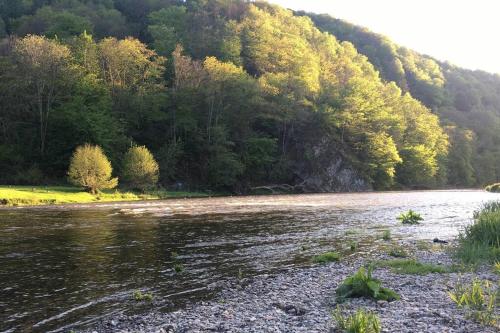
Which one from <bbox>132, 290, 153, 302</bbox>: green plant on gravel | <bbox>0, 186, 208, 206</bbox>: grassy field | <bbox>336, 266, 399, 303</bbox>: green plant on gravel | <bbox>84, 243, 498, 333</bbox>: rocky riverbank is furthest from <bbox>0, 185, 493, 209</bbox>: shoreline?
<bbox>336, 266, 399, 303</bbox>: green plant on gravel

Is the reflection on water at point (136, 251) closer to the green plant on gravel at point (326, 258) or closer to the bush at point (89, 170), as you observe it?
the green plant on gravel at point (326, 258)

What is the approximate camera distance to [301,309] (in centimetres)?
1338

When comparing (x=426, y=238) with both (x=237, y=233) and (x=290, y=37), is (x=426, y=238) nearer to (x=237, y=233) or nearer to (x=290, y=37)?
(x=237, y=233)

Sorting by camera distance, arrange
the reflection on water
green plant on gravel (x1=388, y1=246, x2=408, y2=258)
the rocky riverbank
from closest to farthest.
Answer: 1. the rocky riverbank
2. the reflection on water
3. green plant on gravel (x1=388, y1=246, x2=408, y2=258)

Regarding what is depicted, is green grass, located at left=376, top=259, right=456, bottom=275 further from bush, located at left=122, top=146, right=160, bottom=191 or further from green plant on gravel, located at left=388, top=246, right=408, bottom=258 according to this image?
bush, located at left=122, top=146, right=160, bottom=191

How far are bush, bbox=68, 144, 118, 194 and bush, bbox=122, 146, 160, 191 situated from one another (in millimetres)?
7057

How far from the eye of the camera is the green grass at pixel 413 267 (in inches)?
717

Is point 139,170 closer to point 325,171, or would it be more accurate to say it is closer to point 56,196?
point 56,196

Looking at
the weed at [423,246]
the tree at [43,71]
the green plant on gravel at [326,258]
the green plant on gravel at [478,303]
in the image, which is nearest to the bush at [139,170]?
the tree at [43,71]

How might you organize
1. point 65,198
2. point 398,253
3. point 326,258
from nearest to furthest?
1. point 326,258
2. point 398,253
3. point 65,198

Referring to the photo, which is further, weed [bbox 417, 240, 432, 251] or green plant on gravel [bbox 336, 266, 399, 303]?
weed [bbox 417, 240, 432, 251]

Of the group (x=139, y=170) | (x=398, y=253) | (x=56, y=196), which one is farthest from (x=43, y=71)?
(x=398, y=253)

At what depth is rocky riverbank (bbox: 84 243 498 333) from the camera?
11.5 m

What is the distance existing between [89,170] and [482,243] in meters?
56.2
